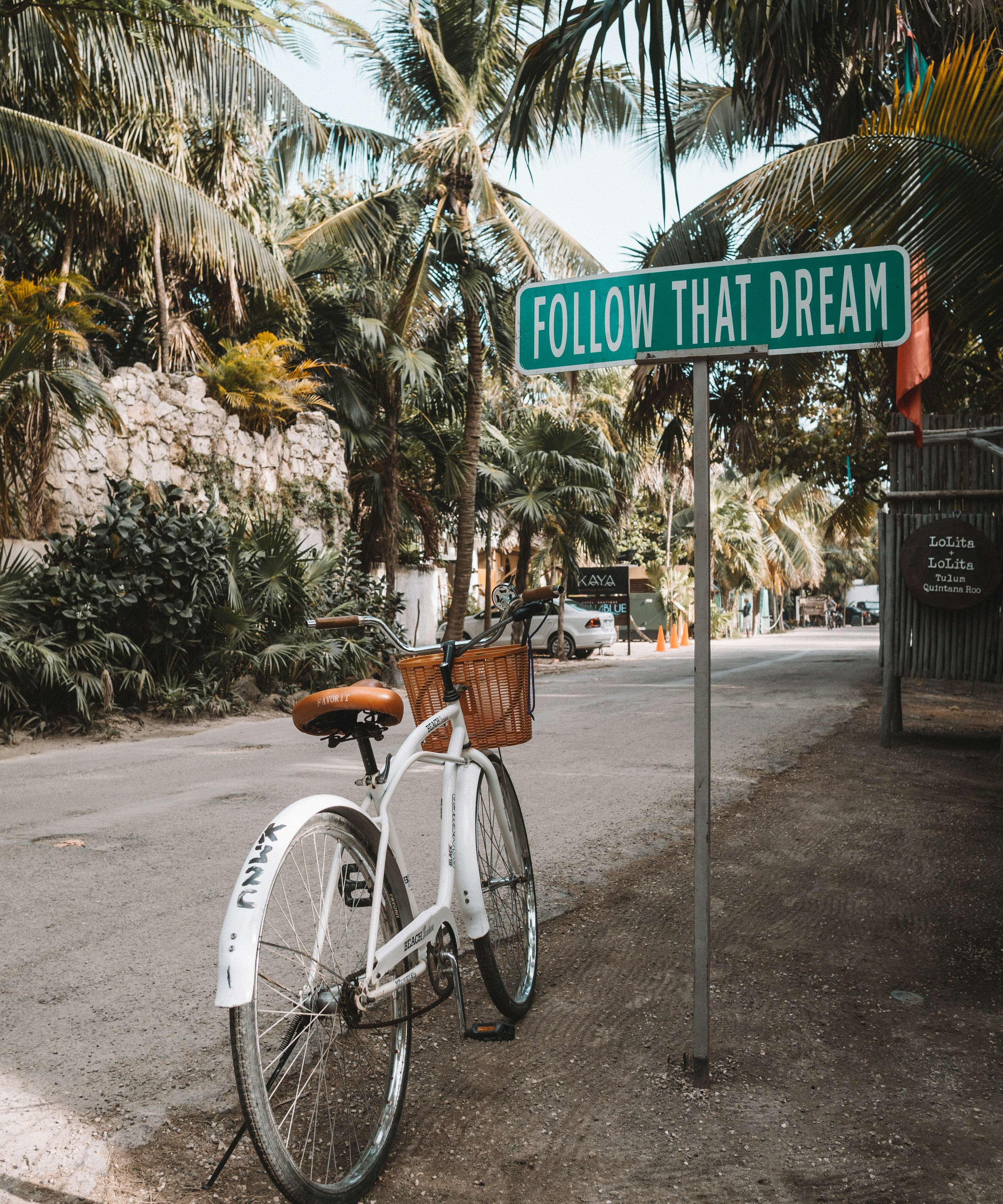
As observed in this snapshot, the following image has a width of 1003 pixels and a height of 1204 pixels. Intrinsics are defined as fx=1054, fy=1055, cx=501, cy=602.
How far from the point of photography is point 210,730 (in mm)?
11008

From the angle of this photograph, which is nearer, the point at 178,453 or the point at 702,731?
the point at 702,731

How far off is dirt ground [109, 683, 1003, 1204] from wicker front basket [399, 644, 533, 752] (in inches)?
38.9

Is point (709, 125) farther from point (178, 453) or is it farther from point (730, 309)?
point (730, 309)

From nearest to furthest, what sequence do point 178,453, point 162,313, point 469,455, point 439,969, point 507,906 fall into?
point 439,969 → point 507,906 → point 178,453 → point 162,313 → point 469,455

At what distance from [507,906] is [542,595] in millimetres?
1103

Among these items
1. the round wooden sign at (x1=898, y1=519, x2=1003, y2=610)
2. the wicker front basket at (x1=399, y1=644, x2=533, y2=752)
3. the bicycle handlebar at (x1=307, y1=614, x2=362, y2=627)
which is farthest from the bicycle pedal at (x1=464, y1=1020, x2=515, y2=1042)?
the round wooden sign at (x1=898, y1=519, x2=1003, y2=610)

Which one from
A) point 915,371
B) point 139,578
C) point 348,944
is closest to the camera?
point 348,944

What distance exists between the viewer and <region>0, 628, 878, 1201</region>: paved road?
9.79 ft

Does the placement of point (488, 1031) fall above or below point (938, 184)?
below

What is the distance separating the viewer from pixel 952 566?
8375 mm

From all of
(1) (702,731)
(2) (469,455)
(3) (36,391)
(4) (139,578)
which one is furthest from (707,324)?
(2) (469,455)

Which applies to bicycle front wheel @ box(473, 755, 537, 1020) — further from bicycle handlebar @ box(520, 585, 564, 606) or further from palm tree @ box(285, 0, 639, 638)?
palm tree @ box(285, 0, 639, 638)

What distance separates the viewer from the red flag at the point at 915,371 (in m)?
5.74

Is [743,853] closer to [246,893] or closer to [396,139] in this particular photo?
[246,893]
